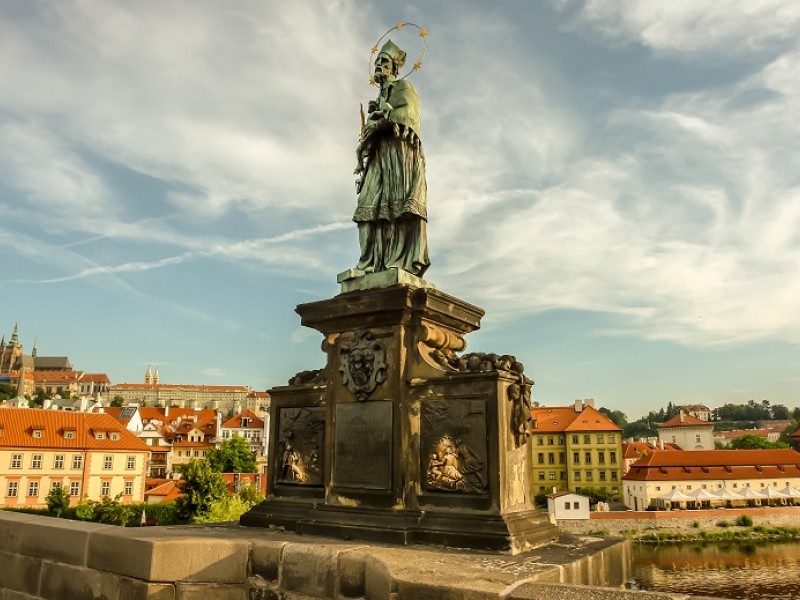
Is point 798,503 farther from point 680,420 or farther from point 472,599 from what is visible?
point 472,599

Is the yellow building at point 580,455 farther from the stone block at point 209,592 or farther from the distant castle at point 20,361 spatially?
the distant castle at point 20,361

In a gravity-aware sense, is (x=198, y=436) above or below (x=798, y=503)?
above

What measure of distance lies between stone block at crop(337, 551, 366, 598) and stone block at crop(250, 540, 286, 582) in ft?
2.04

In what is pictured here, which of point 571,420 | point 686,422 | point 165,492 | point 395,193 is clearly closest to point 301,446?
point 395,193

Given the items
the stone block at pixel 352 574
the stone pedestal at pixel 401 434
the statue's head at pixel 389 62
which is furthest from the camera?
the statue's head at pixel 389 62

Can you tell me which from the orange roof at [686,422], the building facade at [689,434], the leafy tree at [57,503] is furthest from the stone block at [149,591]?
the orange roof at [686,422]

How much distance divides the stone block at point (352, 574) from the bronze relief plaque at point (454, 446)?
4.16ft

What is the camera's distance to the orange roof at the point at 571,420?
63250 millimetres

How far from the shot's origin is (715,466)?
6094 cm

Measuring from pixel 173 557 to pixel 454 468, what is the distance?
2.22 m

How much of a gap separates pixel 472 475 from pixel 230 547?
194cm

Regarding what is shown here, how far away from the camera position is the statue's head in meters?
6.74

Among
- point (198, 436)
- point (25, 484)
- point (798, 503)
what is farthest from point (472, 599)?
point (198, 436)

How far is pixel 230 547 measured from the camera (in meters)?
4.55
